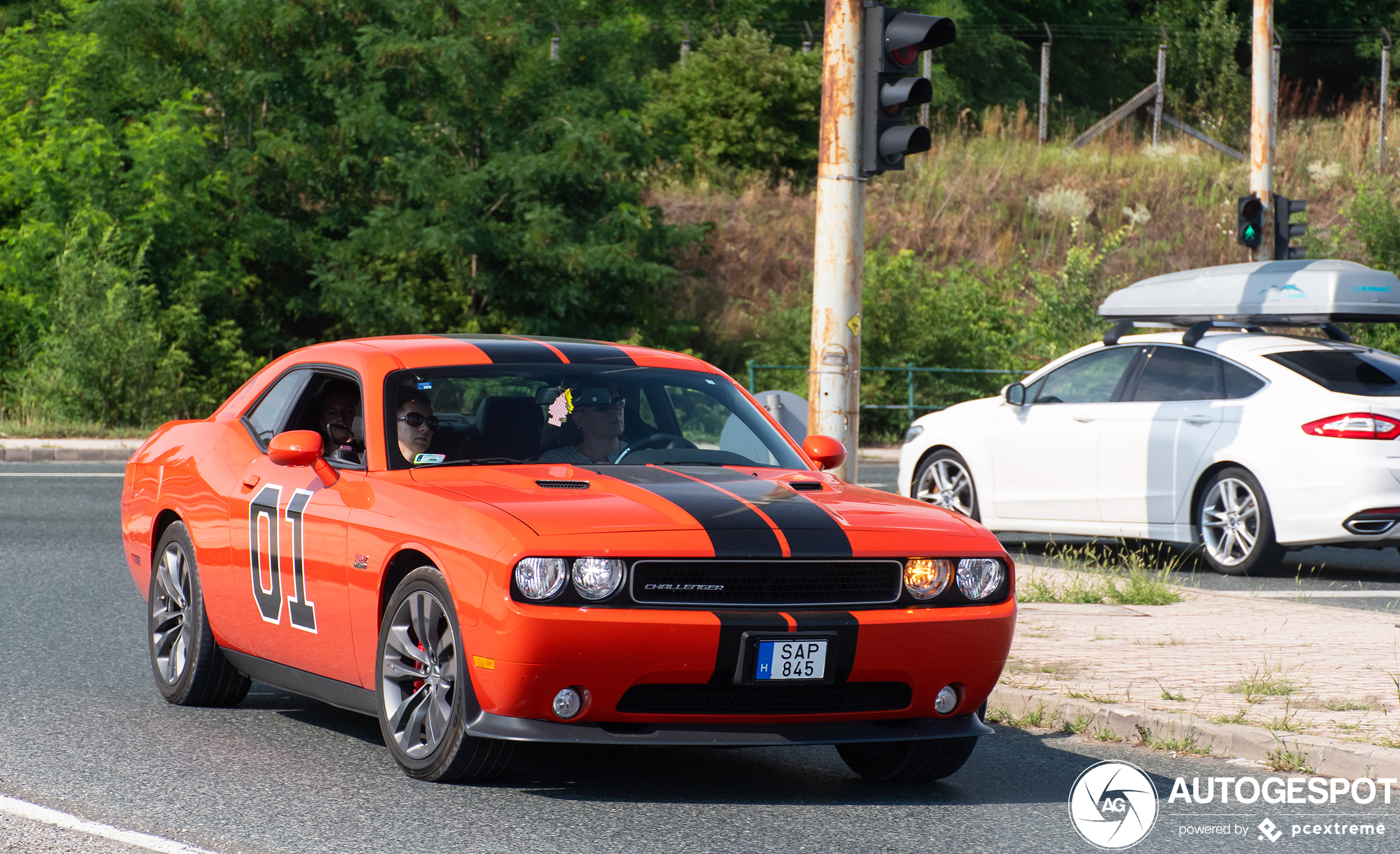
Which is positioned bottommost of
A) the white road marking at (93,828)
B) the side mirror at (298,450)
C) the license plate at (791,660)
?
the white road marking at (93,828)

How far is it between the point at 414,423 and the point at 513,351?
56 cm

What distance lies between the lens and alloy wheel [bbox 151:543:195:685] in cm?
743

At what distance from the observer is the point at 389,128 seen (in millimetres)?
28891

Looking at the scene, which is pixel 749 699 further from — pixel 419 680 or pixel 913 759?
pixel 419 680

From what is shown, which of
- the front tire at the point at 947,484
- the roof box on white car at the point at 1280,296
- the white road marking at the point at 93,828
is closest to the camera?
the white road marking at the point at 93,828

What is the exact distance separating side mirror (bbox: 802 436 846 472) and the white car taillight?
5.74 meters

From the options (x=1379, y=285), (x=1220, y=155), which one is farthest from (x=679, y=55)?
(x=1379, y=285)

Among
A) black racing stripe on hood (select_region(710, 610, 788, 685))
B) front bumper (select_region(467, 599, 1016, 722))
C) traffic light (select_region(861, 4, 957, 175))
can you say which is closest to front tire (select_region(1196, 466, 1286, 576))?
traffic light (select_region(861, 4, 957, 175))

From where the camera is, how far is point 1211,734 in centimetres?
667

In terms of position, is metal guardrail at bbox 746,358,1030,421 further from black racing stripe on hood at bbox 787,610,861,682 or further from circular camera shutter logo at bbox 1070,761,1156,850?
black racing stripe on hood at bbox 787,610,861,682

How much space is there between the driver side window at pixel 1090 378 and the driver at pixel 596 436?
712 cm

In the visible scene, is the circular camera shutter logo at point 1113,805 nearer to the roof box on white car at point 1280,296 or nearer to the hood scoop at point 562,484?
the hood scoop at point 562,484

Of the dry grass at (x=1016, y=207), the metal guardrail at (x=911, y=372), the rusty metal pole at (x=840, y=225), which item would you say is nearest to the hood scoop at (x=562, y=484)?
the rusty metal pole at (x=840, y=225)

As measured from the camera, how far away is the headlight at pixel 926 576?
225 inches
